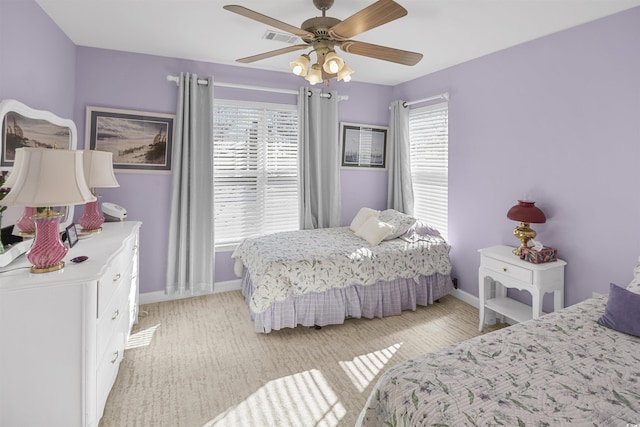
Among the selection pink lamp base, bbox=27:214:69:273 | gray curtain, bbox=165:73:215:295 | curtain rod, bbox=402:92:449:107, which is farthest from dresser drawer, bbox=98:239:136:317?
curtain rod, bbox=402:92:449:107

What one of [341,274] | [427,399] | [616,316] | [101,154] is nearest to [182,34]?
[101,154]

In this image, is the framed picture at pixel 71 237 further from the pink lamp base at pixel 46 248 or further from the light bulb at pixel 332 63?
the light bulb at pixel 332 63

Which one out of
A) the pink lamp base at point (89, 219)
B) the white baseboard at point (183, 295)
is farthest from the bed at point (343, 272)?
the pink lamp base at point (89, 219)

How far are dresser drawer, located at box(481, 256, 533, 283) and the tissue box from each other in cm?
11

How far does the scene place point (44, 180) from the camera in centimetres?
154

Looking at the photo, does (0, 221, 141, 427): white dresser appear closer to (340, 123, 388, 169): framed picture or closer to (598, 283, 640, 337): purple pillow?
(598, 283, 640, 337): purple pillow

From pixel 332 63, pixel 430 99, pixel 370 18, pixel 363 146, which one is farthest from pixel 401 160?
pixel 370 18

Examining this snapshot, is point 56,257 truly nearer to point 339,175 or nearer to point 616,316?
point 616,316

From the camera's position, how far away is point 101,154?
8.59 ft

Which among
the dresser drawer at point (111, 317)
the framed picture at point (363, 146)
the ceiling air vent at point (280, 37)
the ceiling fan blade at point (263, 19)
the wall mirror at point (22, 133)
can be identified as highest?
the ceiling air vent at point (280, 37)

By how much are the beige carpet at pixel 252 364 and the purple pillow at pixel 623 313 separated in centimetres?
128

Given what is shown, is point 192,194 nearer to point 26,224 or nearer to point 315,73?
point 26,224

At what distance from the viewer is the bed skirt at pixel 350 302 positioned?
2990 millimetres

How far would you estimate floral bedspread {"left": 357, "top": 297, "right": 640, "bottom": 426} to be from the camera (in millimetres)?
1154
